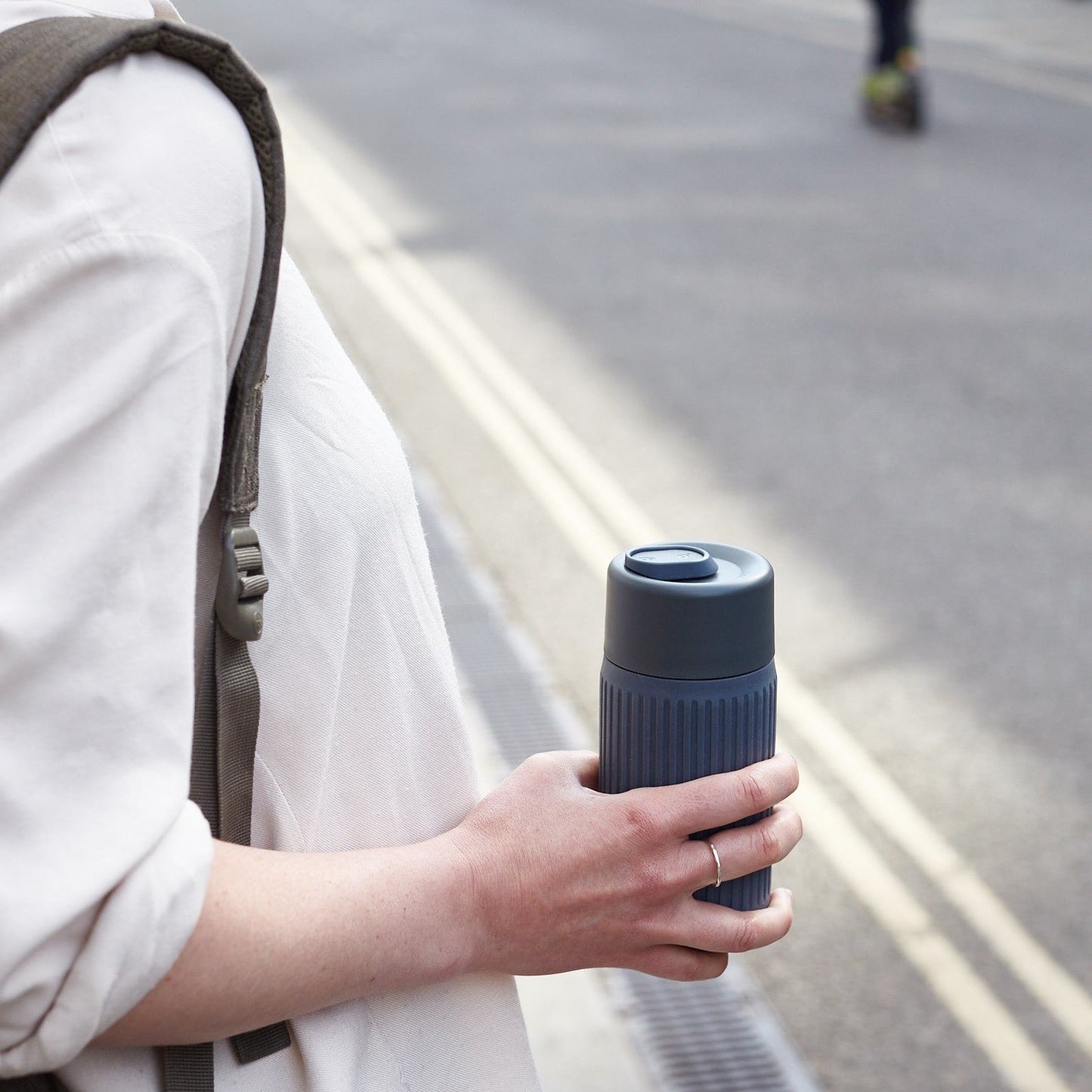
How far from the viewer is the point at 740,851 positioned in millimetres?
1035

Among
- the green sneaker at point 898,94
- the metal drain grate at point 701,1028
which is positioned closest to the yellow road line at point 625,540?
the metal drain grate at point 701,1028

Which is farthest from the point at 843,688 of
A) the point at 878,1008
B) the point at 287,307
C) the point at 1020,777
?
the point at 287,307

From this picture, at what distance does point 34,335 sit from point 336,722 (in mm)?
333

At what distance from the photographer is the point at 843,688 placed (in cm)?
382

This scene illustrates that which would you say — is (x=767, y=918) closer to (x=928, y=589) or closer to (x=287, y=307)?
(x=287, y=307)

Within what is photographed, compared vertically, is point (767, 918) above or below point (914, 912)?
above

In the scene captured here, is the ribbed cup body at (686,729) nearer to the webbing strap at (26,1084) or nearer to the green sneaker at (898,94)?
the webbing strap at (26,1084)

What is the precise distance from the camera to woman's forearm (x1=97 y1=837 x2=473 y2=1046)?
825 millimetres

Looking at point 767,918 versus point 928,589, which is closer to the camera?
point 767,918

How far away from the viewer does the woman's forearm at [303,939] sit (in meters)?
0.82

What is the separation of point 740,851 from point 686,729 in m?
0.09

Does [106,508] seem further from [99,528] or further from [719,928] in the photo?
[719,928]

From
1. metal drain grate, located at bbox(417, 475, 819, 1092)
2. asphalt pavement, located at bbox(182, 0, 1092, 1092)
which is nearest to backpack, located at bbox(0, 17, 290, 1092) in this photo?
metal drain grate, located at bbox(417, 475, 819, 1092)

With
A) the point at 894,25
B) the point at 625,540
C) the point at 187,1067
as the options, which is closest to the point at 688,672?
the point at 187,1067
